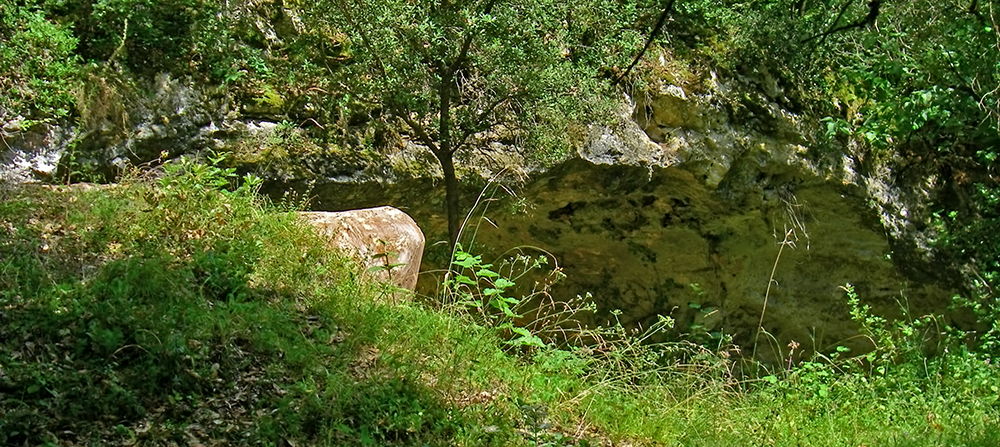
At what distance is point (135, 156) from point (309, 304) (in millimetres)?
2312

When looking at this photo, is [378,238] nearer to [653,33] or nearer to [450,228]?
[450,228]

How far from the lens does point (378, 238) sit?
5305mm

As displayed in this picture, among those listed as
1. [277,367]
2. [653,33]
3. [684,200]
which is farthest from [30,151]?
[684,200]

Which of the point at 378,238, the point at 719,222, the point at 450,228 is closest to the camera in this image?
the point at 378,238

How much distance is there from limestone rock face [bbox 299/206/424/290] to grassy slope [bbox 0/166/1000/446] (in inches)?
7.3

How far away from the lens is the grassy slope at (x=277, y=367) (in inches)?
138

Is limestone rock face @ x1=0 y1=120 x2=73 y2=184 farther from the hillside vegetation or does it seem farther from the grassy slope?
the grassy slope

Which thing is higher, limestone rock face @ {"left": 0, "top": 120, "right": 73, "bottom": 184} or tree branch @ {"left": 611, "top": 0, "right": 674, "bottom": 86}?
tree branch @ {"left": 611, "top": 0, "right": 674, "bottom": 86}

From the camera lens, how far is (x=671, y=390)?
4.53 m

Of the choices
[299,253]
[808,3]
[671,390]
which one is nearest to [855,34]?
[808,3]

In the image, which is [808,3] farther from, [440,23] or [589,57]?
[440,23]

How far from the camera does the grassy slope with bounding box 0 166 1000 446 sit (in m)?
3.50

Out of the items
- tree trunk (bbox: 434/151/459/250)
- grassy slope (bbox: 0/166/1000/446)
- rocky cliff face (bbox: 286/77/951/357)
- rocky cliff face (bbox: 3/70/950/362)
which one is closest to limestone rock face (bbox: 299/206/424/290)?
grassy slope (bbox: 0/166/1000/446)

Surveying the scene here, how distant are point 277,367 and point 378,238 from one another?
1549mm
